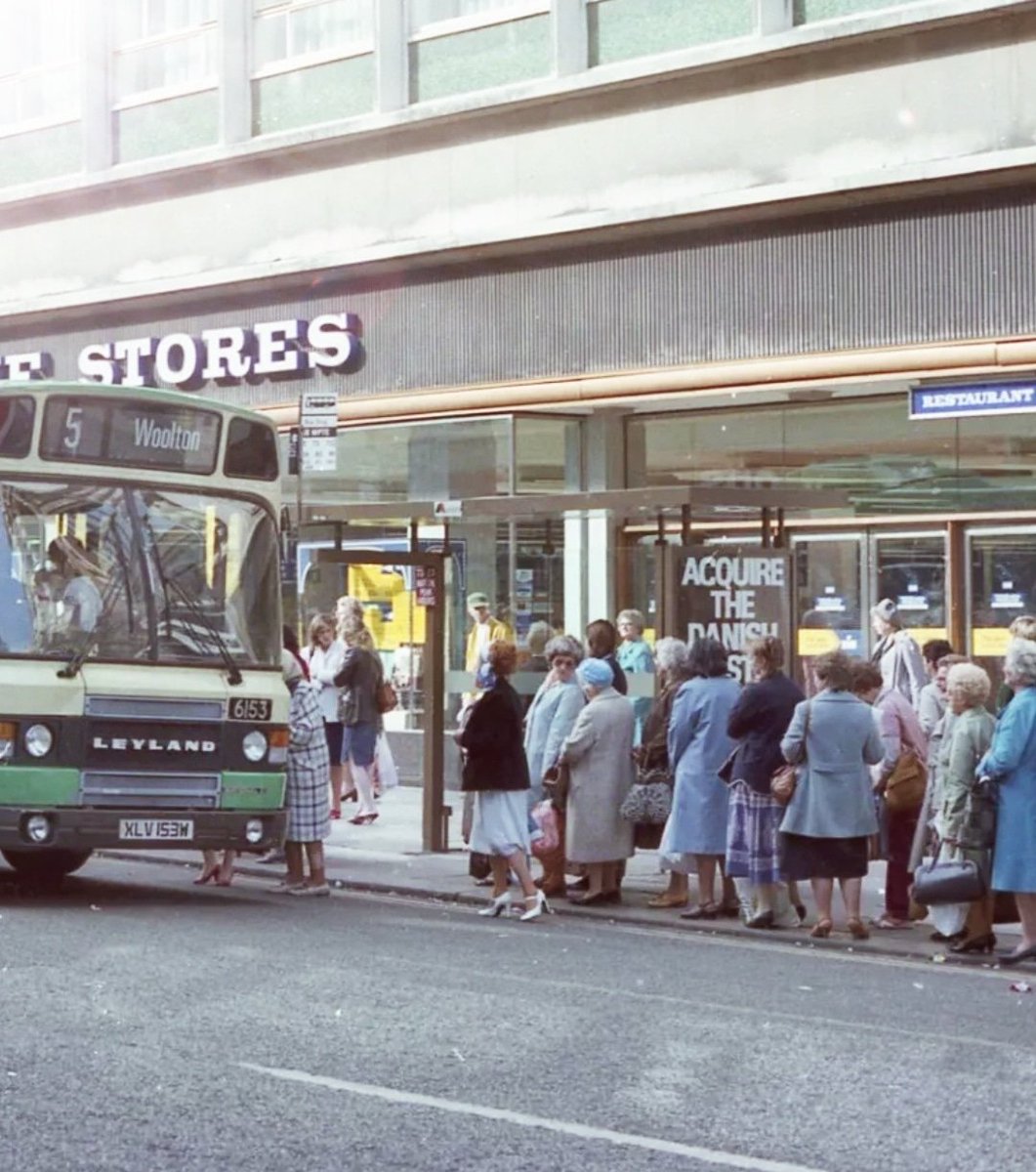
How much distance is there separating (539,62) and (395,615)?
18.1 feet

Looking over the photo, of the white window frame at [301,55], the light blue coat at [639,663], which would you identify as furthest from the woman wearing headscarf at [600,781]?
the white window frame at [301,55]

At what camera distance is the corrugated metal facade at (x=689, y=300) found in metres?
19.7

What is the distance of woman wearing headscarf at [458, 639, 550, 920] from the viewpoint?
1498 cm

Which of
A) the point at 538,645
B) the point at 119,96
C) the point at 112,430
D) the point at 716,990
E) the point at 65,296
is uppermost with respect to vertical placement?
the point at 119,96

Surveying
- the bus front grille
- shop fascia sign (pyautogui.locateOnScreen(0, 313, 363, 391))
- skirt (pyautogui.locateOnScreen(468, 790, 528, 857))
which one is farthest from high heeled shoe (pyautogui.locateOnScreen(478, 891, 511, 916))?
shop fascia sign (pyautogui.locateOnScreen(0, 313, 363, 391))

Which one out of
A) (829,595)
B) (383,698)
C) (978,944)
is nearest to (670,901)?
(978,944)

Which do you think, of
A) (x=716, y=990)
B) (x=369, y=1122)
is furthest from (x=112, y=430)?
(x=369, y=1122)

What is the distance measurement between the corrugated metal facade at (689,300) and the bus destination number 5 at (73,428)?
25.5 feet

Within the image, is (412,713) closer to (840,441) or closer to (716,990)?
(840,441)

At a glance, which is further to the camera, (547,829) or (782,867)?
(547,829)

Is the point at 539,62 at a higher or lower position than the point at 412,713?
higher

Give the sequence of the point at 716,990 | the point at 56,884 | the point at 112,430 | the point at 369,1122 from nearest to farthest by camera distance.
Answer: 1. the point at 369,1122
2. the point at 716,990
3. the point at 112,430
4. the point at 56,884

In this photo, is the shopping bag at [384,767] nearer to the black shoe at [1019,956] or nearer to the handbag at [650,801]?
the handbag at [650,801]

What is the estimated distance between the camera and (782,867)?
46.2ft
